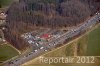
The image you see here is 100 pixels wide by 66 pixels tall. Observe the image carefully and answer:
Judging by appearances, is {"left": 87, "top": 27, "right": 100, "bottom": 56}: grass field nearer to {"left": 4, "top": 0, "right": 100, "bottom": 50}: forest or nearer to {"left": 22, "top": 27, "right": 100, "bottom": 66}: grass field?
{"left": 22, "top": 27, "right": 100, "bottom": 66}: grass field

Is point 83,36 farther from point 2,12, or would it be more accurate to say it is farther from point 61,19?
point 2,12

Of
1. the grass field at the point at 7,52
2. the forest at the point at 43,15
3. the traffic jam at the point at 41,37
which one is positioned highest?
the forest at the point at 43,15

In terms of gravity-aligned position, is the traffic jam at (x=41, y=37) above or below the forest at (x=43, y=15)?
below

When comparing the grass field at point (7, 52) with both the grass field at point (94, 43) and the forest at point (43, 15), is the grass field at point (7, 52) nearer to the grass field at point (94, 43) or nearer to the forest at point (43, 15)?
the forest at point (43, 15)

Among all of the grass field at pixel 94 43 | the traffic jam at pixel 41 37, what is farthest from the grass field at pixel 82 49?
the traffic jam at pixel 41 37

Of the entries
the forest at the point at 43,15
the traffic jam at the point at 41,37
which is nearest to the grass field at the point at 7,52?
the forest at the point at 43,15

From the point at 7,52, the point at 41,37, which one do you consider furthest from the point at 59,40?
the point at 7,52
